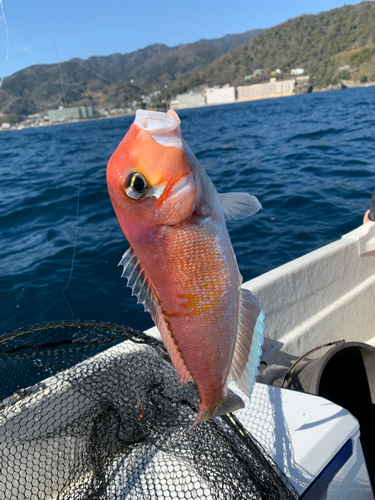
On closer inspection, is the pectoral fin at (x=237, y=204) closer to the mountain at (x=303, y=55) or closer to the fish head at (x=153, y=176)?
the fish head at (x=153, y=176)

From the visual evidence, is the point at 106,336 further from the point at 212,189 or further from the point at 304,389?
the point at 212,189

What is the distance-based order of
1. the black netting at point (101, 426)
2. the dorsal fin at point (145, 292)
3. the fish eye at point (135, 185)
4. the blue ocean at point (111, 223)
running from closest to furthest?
the fish eye at point (135, 185) → the dorsal fin at point (145, 292) → the black netting at point (101, 426) → the blue ocean at point (111, 223)

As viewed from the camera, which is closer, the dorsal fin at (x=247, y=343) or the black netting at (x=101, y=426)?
the dorsal fin at (x=247, y=343)

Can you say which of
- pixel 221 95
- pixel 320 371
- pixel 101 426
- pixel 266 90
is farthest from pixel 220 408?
pixel 266 90

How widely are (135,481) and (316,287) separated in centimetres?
280

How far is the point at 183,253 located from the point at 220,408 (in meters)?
0.64

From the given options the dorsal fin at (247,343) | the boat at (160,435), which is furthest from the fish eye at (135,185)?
the boat at (160,435)

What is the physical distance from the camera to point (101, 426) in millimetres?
2428

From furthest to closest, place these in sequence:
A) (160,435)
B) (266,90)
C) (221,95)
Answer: (266,90), (221,95), (160,435)

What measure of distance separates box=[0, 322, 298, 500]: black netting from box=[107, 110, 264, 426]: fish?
1.06 m

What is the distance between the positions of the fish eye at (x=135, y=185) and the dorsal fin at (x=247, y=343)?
0.53 metres

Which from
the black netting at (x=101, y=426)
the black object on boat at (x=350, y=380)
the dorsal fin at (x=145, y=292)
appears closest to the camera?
the dorsal fin at (x=145, y=292)

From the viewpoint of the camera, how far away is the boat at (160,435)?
1.97 m

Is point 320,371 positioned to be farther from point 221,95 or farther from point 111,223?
point 221,95
